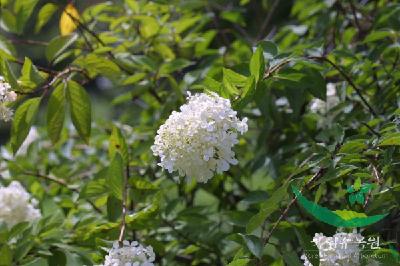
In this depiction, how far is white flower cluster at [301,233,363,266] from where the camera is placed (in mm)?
1185

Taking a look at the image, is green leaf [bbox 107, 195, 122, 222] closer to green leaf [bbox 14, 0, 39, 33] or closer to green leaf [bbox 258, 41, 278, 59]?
green leaf [bbox 258, 41, 278, 59]

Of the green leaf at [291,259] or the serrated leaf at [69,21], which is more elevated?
the serrated leaf at [69,21]

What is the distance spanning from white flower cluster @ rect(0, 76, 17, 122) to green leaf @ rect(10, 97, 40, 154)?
53 mm

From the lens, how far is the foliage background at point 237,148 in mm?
1332

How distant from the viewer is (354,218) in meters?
1.21

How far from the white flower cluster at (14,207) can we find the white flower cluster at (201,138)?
691 mm

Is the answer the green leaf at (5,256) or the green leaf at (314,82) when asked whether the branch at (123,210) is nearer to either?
the green leaf at (5,256)

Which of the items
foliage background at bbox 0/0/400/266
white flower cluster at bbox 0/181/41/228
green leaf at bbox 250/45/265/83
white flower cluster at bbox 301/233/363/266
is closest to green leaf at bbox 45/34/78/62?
foliage background at bbox 0/0/400/266

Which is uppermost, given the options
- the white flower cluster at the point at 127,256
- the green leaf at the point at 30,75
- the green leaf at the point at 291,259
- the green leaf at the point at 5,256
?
the green leaf at the point at 30,75

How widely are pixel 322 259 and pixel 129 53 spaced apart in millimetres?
992

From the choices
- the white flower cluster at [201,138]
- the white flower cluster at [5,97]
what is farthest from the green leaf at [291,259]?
the white flower cluster at [5,97]

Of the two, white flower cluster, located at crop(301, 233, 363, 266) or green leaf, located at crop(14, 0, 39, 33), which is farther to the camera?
green leaf, located at crop(14, 0, 39, 33)

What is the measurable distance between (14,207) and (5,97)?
492mm

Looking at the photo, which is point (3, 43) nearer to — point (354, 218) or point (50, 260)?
point (50, 260)
